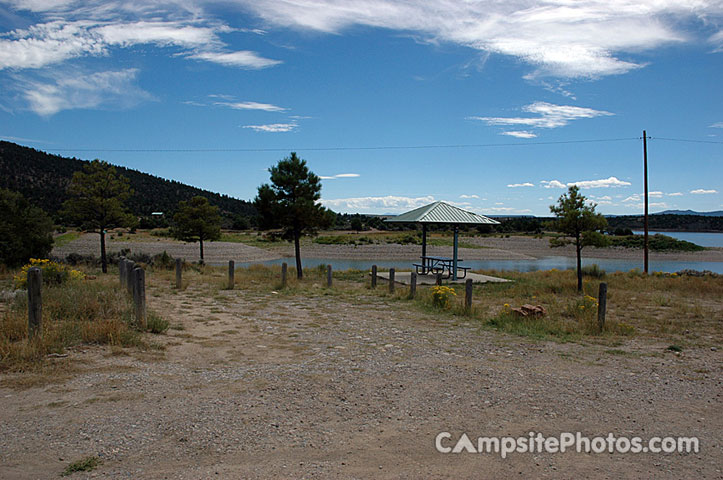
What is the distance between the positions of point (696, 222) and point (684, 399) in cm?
13764

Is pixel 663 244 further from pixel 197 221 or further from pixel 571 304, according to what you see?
pixel 571 304

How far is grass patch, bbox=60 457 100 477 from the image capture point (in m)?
3.51

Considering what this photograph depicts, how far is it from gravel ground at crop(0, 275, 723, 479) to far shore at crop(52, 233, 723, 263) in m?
35.6

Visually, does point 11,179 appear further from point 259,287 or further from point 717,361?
point 717,361


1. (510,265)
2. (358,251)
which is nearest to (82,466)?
(510,265)

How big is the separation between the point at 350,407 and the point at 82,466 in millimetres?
2291

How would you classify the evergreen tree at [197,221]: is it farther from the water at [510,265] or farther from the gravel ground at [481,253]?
the gravel ground at [481,253]

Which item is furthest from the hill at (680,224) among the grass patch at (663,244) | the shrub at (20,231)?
the shrub at (20,231)

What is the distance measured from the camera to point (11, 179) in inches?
2290

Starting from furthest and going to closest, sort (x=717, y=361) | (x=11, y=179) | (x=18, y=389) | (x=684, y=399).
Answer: (x=11, y=179)
(x=717, y=361)
(x=684, y=399)
(x=18, y=389)

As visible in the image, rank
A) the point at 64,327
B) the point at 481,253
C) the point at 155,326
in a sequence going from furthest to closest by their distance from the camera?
the point at 481,253
the point at 155,326
the point at 64,327

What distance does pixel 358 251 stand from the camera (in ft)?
174

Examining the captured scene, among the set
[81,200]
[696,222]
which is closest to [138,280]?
[81,200]

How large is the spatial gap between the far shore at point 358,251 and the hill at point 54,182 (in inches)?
320
